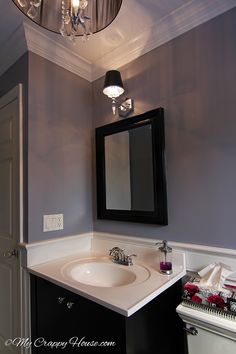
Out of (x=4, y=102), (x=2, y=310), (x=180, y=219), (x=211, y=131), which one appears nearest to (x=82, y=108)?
(x=4, y=102)

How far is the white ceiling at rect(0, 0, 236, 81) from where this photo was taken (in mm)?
1245

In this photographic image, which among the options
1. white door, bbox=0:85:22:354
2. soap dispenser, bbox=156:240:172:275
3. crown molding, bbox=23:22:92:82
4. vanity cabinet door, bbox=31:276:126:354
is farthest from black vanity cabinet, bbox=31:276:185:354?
crown molding, bbox=23:22:92:82

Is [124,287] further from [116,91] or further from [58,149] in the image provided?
[116,91]

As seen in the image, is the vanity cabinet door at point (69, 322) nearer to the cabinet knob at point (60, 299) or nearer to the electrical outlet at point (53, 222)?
the cabinet knob at point (60, 299)

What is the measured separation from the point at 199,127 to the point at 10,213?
55.7 inches

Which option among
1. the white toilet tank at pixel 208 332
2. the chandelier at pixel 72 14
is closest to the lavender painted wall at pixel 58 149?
the chandelier at pixel 72 14

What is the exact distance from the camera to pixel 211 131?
3.92 feet

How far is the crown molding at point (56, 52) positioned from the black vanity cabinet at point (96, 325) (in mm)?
1510

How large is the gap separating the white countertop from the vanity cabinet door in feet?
0.16

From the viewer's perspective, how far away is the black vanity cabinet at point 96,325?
0.90m

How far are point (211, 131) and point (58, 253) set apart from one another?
1264mm

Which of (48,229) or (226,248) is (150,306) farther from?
(48,229)

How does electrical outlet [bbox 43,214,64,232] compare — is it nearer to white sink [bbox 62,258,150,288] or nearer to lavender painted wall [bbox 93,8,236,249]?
white sink [bbox 62,258,150,288]

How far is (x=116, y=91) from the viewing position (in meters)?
1.52
